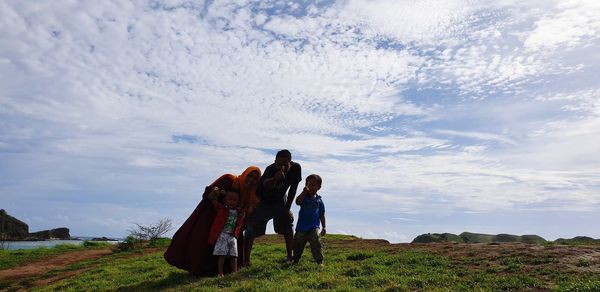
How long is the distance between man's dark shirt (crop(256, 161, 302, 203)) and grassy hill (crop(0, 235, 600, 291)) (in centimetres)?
135

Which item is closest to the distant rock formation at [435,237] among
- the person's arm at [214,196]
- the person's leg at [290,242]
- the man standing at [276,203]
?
the person's leg at [290,242]

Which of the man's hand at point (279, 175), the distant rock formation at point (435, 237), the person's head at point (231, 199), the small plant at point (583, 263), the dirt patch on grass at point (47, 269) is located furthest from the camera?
the distant rock formation at point (435, 237)

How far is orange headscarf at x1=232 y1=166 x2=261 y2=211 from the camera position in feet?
30.7

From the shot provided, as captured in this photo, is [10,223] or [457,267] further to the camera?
[10,223]

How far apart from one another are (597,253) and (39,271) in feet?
49.2

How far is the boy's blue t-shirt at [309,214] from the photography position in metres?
9.30

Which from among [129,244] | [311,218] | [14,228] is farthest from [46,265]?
[14,228]

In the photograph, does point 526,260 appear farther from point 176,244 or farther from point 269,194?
→ point 176,244

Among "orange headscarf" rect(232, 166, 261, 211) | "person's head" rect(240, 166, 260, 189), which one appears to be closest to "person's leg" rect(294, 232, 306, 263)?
"orange headscarf" rect(232, 166, 261, 211)

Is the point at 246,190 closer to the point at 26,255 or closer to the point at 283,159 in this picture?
the point at 283,159

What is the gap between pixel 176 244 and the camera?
948cm

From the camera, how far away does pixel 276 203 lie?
952 cm

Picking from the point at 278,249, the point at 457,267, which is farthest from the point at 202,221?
the point at 278,249

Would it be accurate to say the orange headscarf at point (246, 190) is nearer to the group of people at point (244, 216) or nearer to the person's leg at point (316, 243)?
the group of people at point (244, 216)
